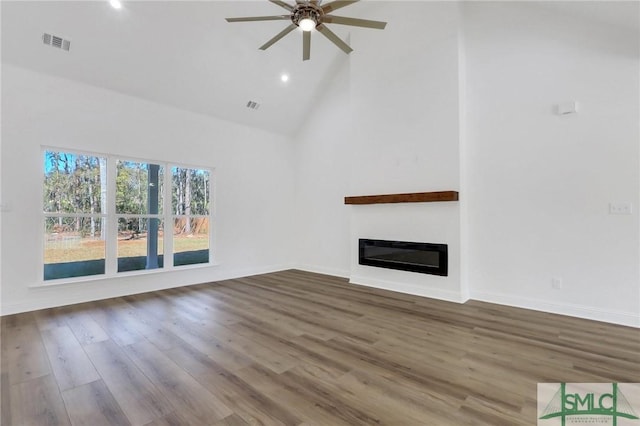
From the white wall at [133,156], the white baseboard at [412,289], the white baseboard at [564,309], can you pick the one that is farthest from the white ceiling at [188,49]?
the white baseboard at [412,289]

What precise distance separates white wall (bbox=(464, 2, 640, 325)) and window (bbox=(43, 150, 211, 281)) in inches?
187

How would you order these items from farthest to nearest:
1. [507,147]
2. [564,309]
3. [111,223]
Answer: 1. [111,223]
2. [507,147]
3. [564,309]

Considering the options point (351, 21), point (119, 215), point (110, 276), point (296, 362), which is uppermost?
point (351, 21)

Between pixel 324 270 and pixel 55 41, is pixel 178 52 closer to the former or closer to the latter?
pixel 55 41

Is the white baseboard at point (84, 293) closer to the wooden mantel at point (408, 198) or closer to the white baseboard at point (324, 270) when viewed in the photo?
the white baseboard at point (324, 270)

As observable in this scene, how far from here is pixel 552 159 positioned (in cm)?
375

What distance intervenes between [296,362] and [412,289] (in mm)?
2729

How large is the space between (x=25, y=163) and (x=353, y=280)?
502cm

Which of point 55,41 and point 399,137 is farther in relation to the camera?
point 399,137

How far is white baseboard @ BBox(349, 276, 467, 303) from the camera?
13.9ft

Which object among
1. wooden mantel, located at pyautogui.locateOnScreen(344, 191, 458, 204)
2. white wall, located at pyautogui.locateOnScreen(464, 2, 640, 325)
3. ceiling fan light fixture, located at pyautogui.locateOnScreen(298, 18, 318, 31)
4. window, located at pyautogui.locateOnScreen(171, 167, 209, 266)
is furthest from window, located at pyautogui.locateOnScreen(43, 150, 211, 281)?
white wall, located at pyautogui.locateOnScreen(464, 2, 640, 325)

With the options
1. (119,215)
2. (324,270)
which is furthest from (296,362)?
(324,270)

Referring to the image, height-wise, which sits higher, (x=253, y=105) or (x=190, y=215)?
(x=253, y=105)

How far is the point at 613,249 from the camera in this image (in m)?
3.38
